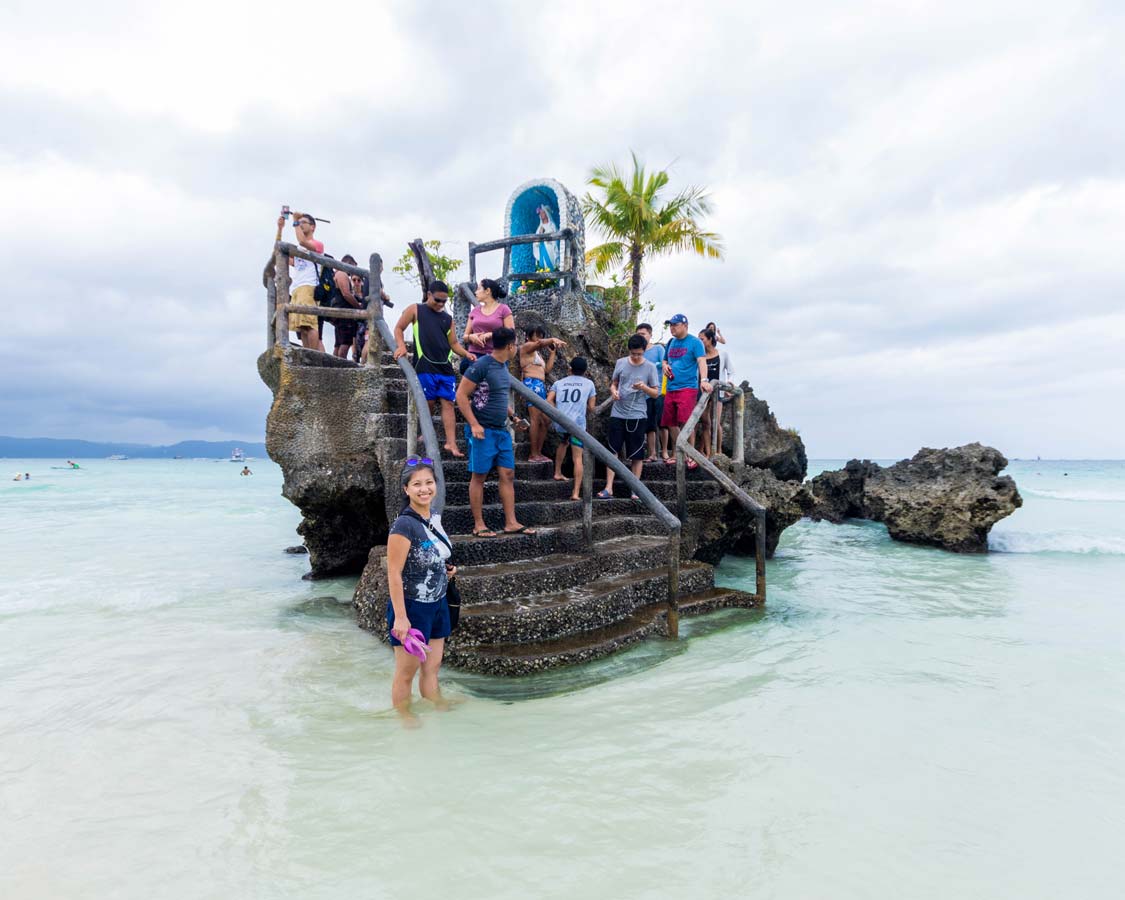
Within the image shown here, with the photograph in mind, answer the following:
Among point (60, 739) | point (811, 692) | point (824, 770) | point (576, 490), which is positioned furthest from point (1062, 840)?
point (60, 739)

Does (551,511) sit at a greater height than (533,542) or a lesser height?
greater

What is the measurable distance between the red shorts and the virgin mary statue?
524cm

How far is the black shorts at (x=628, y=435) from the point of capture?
7.07m

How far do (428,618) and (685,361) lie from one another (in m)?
5.31

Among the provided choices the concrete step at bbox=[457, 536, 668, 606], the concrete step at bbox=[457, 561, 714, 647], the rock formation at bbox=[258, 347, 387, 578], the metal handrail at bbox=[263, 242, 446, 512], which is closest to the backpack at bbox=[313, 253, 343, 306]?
the metal handrail at bbox=[263, 242, 446, 512]

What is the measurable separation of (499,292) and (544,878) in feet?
17.2

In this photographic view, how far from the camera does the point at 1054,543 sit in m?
12.0

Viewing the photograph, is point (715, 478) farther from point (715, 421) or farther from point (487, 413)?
point (487, 413)

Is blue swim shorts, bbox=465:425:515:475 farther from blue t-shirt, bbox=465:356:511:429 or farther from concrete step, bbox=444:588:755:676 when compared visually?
concrete step, bbox=444:588:755:676

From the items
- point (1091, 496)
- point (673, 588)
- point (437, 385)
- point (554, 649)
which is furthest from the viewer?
point (1091, 496)

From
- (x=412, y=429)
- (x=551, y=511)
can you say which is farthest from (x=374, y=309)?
(x=551, y=511)

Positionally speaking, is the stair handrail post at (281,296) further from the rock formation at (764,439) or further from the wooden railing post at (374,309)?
the rock formation at (764,439)

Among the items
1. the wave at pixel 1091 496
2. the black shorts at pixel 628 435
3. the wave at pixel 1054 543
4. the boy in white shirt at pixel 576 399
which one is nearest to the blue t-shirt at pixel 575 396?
the boy in white shirt at pixel 576 399

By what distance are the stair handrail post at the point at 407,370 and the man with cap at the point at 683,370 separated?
3.41 meters
